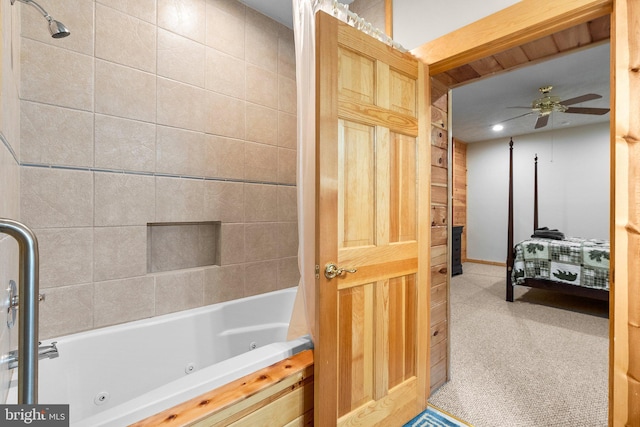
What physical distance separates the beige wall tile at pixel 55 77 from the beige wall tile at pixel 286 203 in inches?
53.8

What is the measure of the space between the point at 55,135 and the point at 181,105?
70 centimetres

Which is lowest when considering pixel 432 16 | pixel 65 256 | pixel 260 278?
pixel 260 278

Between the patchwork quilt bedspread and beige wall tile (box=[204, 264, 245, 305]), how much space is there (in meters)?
3.51

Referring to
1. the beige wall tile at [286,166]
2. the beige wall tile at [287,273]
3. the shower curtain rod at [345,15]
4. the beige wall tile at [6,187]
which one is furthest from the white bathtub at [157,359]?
the shower curtain rod at [345,15]

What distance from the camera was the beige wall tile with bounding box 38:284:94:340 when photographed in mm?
1527

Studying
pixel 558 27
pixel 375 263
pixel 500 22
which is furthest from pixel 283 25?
pixel 375 263

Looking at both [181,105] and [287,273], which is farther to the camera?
[287,273]

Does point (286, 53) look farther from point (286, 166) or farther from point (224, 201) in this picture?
point (224, 201)

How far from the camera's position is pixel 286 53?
2.53m

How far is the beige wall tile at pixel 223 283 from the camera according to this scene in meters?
2.11

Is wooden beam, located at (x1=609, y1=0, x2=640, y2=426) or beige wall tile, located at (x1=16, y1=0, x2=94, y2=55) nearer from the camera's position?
wooden beam, located at (x1=609, y1=0, x2=640, y2=426)

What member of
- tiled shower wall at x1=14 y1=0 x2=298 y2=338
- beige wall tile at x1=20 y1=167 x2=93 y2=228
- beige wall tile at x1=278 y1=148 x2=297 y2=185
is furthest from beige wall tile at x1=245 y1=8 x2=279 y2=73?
beige wall tile at x1=20 y1=167 x2=93 y2=228

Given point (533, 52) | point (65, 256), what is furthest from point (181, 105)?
point (533, 52)

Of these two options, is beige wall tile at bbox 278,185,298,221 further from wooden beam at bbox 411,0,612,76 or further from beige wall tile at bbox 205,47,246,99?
wooden beam at bbox 411,0,612,76
